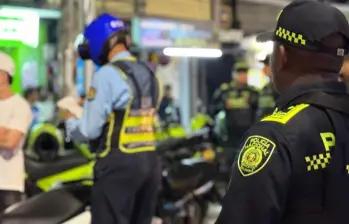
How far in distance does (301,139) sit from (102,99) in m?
2.25

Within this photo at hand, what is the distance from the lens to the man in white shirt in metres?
4.09

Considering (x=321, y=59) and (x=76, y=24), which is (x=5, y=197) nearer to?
(x=321, y=59)

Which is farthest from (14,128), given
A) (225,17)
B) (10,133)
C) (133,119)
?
(225,17)

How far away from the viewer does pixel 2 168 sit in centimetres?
414

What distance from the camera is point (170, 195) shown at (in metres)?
5.94

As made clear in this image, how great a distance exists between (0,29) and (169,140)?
6.03 feet

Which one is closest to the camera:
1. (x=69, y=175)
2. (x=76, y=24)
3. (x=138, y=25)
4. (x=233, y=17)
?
(x=69, y=175)

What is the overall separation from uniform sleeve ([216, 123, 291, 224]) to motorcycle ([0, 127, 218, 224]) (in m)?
2.20

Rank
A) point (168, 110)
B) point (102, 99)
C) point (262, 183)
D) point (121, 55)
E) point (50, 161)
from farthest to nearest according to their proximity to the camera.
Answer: point (168, 110) < point (50, 161) < point (121, 55) < point (102, 99) < point (262, 183)

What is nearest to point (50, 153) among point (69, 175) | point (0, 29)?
→ point (69, 175)

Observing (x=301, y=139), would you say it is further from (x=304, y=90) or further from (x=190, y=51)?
(x=190, y=51)

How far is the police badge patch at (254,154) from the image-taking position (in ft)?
5.83

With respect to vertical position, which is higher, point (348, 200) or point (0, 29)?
point (0, 29)

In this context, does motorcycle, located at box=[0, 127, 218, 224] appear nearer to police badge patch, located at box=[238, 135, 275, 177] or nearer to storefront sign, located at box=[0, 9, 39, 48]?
storefront sign, located at box=[0, 9, 39, 48]
